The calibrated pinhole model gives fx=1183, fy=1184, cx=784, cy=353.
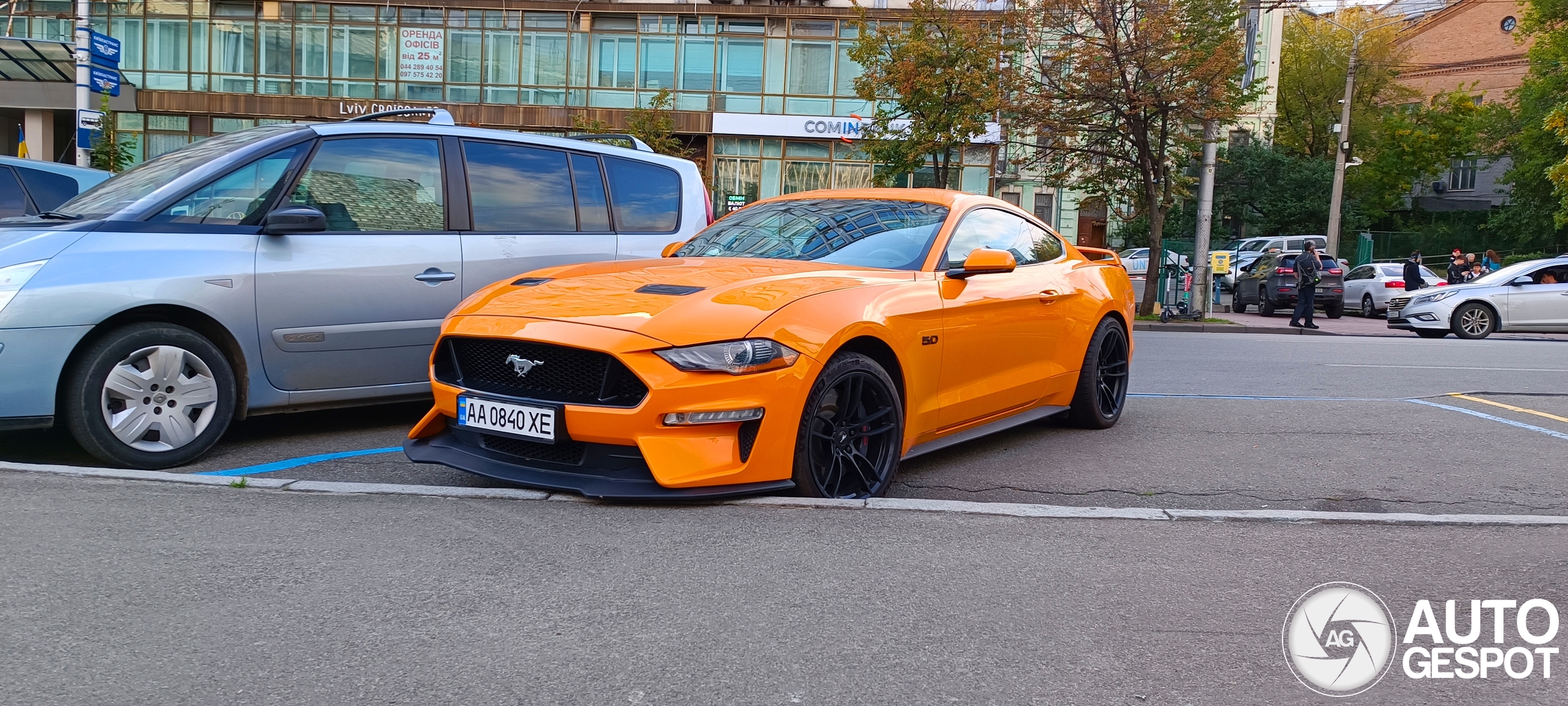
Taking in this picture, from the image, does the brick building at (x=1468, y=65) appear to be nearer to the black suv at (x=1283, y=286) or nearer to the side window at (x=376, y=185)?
the black suv at (x=1283, y=286)

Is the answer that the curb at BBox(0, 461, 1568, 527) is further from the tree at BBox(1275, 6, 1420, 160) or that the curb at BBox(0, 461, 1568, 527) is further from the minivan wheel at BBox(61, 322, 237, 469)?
the tree at BBox(1275, 6, 1420, 160)

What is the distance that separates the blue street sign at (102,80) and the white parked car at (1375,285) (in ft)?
86.7

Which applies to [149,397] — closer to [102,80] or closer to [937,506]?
[937,506]

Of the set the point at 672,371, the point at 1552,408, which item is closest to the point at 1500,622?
the point at 672,371

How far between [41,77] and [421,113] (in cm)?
2876

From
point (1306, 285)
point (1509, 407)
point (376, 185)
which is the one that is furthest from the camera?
point (1306, 285)

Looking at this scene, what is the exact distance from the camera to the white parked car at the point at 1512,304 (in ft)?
65.4

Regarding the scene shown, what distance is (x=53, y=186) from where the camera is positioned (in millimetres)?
9000

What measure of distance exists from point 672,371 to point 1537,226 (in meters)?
50.8

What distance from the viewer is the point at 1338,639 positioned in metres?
3.41

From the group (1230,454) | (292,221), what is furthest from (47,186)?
(1230,454)

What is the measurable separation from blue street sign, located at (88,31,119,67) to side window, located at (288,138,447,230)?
12.3 m

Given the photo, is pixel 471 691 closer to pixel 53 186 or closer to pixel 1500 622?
pixel 1500 622

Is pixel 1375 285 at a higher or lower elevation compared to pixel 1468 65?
lower
